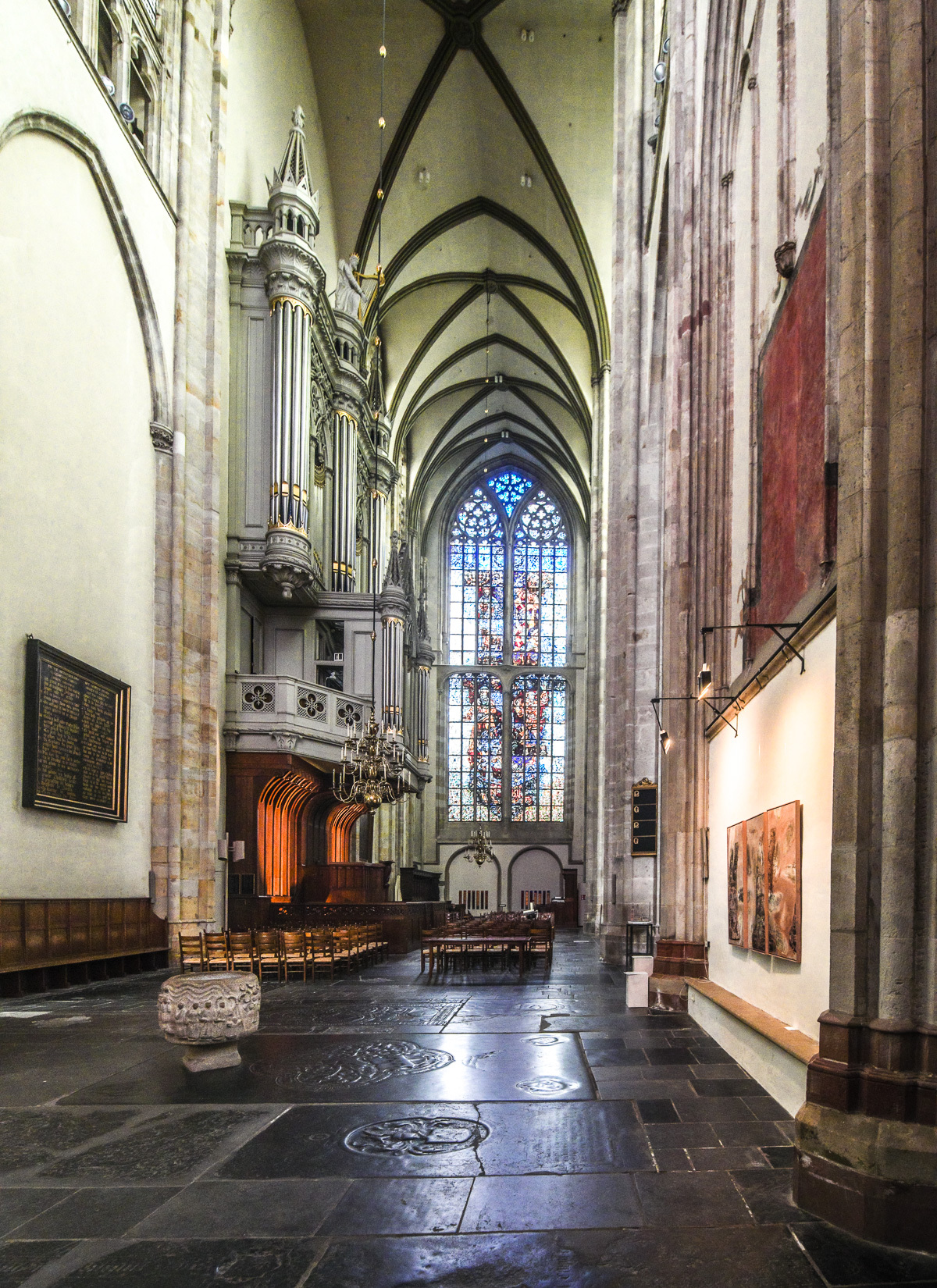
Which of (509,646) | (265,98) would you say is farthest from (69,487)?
(509,646)

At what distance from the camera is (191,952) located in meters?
12.7

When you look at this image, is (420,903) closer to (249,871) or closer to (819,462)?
(249,871)

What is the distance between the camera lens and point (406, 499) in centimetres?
3800

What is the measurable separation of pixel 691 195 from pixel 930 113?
7701 mm

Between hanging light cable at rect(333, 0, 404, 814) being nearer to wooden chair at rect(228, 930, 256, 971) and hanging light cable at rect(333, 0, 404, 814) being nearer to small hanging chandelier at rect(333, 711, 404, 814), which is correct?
small hanging chandelier at rect(333, 711, 404, 814)

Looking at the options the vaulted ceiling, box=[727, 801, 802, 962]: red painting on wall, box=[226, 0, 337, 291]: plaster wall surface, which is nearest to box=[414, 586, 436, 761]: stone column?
the vaulted ceiling

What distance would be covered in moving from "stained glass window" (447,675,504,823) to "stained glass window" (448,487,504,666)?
1.02m

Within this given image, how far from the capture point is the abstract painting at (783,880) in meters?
6.04

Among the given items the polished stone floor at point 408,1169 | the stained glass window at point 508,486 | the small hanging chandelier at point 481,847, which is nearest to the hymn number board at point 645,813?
the polished stone floor at point 408,1169

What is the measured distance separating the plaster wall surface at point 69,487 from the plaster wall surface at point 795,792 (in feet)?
24.6

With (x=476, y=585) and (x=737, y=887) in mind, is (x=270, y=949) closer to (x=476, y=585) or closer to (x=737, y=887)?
(x=737, y=887)

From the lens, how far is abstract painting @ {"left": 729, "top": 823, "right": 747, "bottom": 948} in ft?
25.5

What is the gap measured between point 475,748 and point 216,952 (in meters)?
28.7

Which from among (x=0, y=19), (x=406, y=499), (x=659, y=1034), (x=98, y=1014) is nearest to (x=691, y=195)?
(x=0, y=19)
